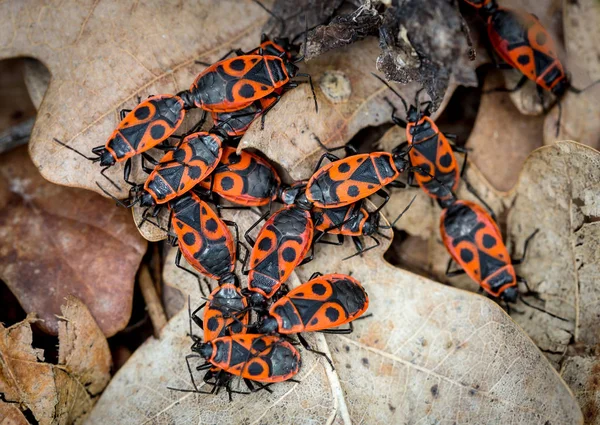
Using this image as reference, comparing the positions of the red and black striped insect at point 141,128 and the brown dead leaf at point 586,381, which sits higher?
the red and black striped insect at point 141,128

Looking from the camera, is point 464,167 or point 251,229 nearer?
point 251,229

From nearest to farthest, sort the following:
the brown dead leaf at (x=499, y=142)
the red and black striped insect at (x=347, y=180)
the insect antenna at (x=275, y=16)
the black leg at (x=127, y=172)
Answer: the red and black striped insect at (x=347, y=180), the black leg at (x=127, y=172), the insect antenna at (x=275, y=16), the brown dead leaf at (x=499, y=142)

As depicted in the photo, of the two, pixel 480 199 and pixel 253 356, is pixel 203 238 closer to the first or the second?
pixel 253 356

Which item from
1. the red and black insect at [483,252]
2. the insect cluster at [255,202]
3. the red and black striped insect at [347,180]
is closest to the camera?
the insect cluster at [255,202]

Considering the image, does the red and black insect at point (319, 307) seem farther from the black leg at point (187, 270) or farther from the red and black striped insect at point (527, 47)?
the red and black striped insect at point (527, 47)

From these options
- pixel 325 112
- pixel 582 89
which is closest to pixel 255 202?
pixel 325 112

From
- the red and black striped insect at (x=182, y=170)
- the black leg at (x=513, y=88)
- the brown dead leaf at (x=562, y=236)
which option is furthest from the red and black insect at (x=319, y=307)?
the black leg at (x=513, y=88)

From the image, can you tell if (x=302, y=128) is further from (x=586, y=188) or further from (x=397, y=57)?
(x=586, y=188)
